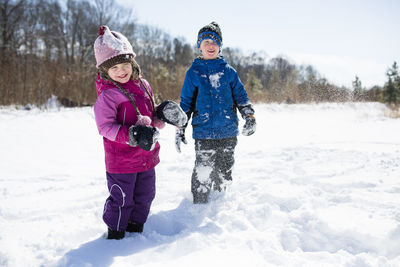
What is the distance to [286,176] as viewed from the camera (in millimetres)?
2791

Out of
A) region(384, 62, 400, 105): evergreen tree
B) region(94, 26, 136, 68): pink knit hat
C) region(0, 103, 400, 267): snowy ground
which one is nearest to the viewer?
region(0, 103, 400, 267): snowy ground

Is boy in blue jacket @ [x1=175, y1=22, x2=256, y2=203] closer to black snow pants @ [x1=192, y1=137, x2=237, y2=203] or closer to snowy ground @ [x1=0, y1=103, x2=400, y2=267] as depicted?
black snow pants @ [x1=192, y1=137, x2=237, y2=203]

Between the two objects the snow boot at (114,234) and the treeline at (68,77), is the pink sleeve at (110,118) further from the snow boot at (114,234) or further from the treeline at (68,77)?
the treeline at (68,77)

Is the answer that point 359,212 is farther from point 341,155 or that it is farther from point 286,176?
point 341,155

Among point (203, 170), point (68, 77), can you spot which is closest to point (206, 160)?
point (203, 170)

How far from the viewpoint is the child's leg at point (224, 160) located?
2183 millimetres

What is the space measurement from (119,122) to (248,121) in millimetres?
1085

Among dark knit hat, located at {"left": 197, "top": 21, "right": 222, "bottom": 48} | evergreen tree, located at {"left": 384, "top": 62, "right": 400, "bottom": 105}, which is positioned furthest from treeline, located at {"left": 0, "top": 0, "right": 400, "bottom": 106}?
dark knit hat, located at {"left": 197, "top": 21, "right": 222, "bottom": 48}

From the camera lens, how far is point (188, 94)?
7.00ft

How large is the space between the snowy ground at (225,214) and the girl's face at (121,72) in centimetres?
100

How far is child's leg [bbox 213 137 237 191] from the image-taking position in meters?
2.18

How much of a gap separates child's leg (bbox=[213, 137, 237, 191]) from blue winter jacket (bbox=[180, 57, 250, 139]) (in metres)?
0.09

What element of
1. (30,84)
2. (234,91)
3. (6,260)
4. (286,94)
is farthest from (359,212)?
(286,94)

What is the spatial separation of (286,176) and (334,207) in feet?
2.68
